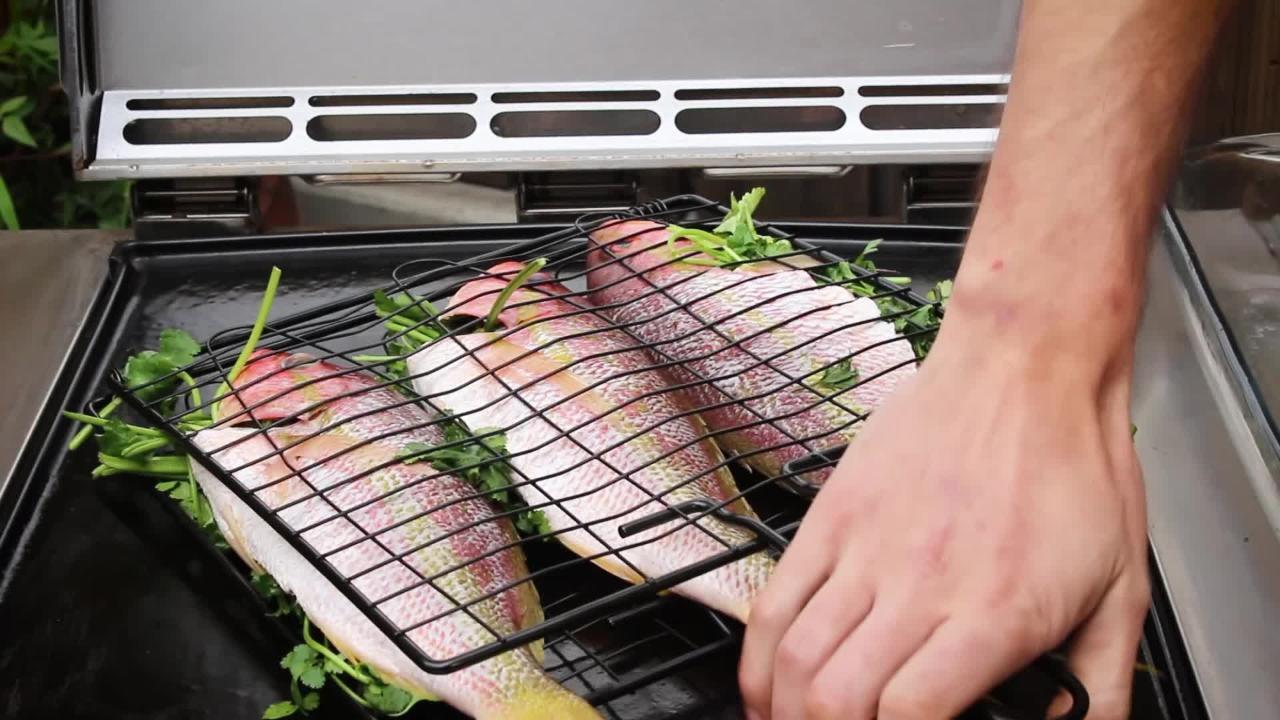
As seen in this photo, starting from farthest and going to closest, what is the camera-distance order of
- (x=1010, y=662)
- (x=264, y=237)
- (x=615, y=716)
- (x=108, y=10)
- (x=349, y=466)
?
(x=264, y=237), (x=108, y=10), (x=349, y=466), (x=615, y=716), (x=1010, y=662)

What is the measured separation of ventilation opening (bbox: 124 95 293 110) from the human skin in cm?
81

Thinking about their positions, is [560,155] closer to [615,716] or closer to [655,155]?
[655,155]

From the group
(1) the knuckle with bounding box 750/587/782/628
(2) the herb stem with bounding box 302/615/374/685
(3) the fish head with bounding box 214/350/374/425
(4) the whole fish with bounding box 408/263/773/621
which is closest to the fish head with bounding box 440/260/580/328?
(4) the whole fish with bounding box 408/263/773/621

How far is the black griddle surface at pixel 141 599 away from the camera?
0.84 meters

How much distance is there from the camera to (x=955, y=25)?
1.24m

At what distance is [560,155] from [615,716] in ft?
2.02

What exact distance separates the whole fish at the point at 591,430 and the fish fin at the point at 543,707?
10 centimetres

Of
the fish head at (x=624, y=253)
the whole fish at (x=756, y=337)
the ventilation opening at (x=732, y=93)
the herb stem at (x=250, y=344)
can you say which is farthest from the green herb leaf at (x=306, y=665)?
the ventilation opening at (x=732, y=93)

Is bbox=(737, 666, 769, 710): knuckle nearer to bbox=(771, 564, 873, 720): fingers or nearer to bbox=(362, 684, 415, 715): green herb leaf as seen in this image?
bbox=(771, 564, 873, 720): fingers

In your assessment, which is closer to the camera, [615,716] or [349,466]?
[615,716]

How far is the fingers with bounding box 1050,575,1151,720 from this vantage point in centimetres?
61

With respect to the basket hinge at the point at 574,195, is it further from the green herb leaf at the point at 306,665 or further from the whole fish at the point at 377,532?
the green herb leaf at the point at 306,665

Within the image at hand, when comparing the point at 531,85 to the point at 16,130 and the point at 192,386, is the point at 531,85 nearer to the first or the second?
the point at 192,386

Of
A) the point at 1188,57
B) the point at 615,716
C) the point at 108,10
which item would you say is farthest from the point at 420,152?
the point at 1188,57
